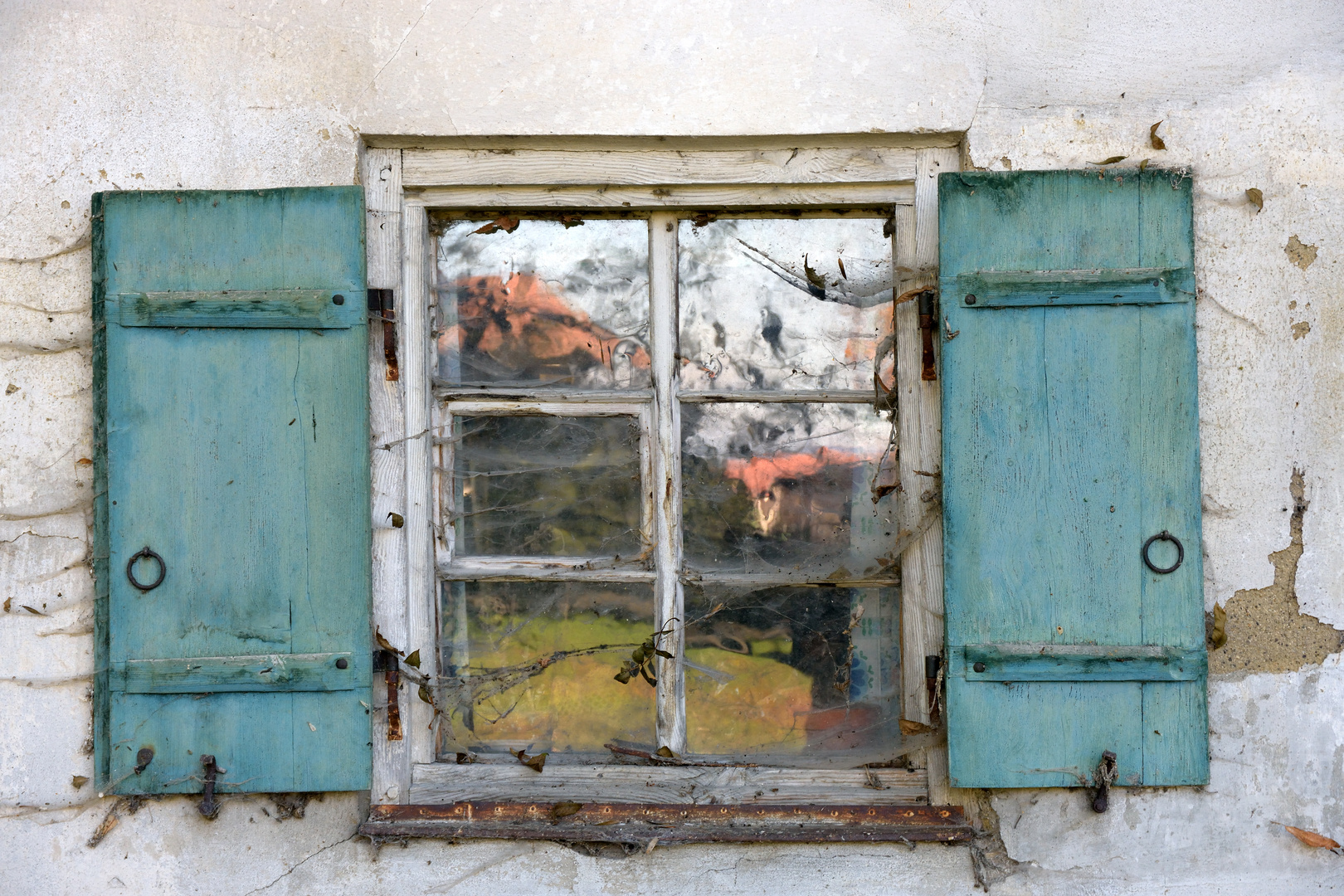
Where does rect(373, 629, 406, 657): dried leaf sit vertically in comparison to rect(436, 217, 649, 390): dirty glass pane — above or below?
below

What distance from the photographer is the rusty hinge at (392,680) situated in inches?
75.0

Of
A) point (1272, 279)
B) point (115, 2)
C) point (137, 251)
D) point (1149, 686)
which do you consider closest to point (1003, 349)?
point (1272, 279)

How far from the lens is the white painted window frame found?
1.91 m

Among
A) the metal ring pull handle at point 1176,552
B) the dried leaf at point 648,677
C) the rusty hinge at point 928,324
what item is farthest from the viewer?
the dried leaf at point 648,677

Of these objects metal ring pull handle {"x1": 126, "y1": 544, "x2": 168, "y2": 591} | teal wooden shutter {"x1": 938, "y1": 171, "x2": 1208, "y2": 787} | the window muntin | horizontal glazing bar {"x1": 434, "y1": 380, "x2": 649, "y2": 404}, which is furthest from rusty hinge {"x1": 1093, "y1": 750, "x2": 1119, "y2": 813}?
metal ring pull handle {"x1": 126, "y1": 544, "x2": 168, "y2": 591}

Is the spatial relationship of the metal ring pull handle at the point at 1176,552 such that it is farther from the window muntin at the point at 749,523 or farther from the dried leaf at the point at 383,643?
the dried leaf at the point at 383,643

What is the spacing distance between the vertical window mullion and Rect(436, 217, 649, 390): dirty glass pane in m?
0.04

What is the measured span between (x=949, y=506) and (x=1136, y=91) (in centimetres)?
97

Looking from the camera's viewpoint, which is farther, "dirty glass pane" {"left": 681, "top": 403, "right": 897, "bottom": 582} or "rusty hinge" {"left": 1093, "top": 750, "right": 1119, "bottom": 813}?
"dirty glass pane" {"left": 681, "top": 403, "right": 897, "bottom": 582}

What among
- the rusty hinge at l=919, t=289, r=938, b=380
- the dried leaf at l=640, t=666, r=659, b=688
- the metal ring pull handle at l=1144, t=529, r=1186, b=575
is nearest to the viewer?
the metal ring pull handle at l=1144, t=529, r=1186, b=575

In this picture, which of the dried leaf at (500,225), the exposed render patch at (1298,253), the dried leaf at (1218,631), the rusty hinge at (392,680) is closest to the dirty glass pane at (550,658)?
the rusty hinge at (392,680)

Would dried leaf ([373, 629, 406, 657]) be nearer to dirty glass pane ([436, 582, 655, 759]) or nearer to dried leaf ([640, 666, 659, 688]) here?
dirty glass pane ([436, 582, 655, 759])

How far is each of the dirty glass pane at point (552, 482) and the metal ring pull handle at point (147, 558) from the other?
60 cm

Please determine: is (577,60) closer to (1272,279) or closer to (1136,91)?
(1136,91)
